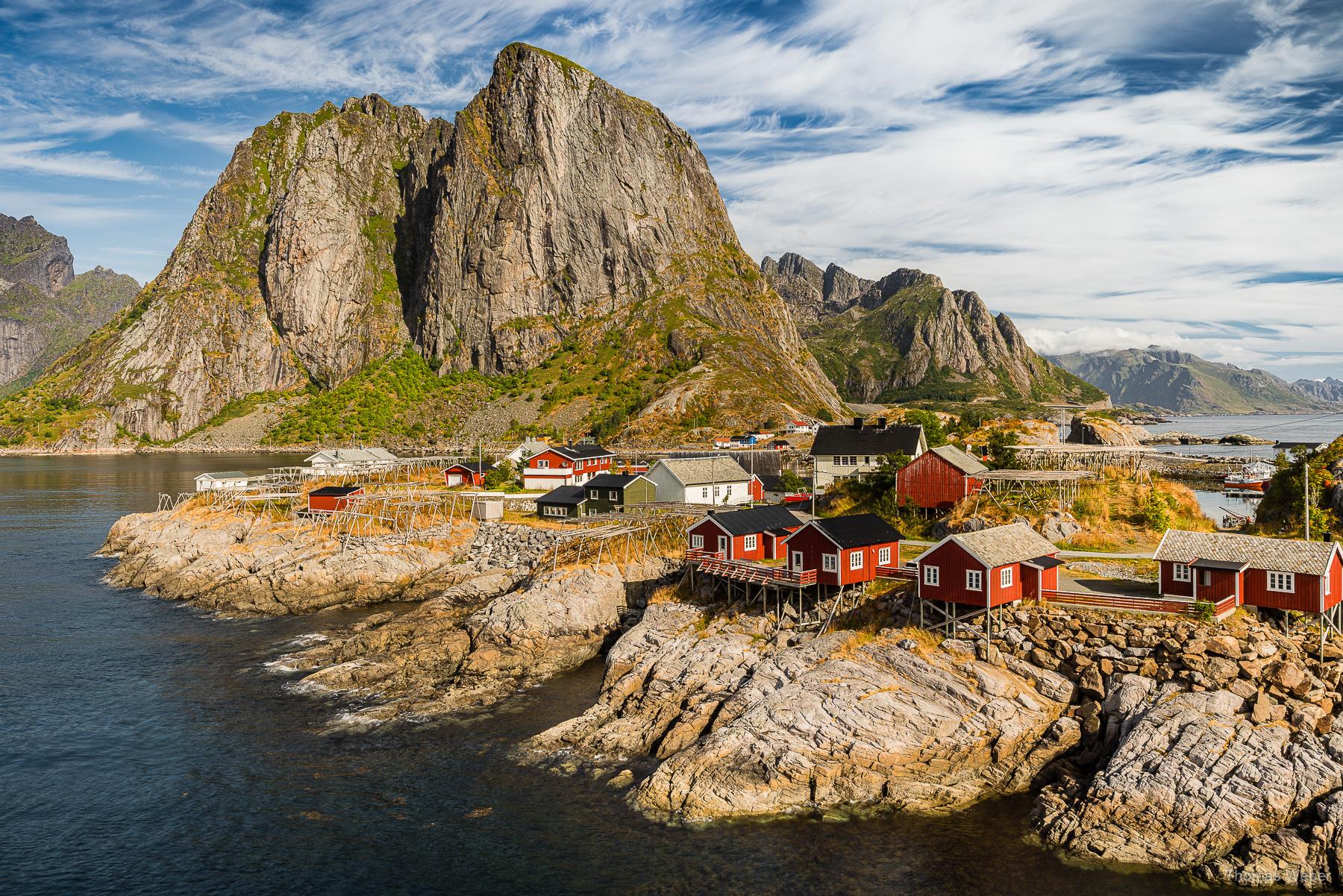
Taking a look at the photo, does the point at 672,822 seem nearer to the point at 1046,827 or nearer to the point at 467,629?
the point at 1046,827

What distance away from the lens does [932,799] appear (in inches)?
1155

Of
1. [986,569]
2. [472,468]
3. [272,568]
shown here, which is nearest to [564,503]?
[272,568]

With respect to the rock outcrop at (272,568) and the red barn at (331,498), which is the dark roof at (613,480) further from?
the red barn at (331,498)

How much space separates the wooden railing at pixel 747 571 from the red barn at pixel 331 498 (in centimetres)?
4051

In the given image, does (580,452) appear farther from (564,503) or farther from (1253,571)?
(1253,571)

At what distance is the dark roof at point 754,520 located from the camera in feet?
164

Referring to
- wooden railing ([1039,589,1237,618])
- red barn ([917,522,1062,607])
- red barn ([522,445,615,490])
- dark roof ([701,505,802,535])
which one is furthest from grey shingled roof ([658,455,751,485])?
wooden railing ([1039,589,1237,618])

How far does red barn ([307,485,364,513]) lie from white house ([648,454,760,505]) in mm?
28911

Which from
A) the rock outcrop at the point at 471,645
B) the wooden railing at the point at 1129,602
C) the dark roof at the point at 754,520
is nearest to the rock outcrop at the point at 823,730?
the wooden railing at the point at 1129,602

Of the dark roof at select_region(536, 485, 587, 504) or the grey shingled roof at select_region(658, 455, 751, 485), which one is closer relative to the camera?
the grey shingled roof at select_region(658, 455, 751, 485)

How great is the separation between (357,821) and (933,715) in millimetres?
22439

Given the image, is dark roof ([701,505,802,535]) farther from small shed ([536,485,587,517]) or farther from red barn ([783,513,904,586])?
small shed ([536,485,587,517])

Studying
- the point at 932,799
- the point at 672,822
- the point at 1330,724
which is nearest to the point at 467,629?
the point at 672,822

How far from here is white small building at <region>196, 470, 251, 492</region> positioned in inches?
3635
